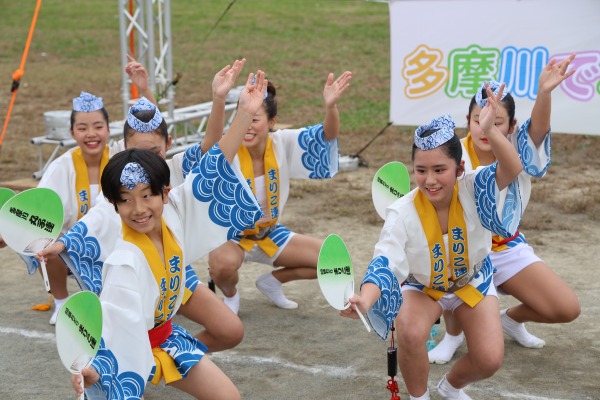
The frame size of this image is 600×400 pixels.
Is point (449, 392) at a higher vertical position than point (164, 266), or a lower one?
lower

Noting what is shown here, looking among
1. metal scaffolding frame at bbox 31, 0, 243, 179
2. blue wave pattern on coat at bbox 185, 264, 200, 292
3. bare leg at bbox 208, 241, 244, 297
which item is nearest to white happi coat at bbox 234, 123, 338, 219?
bare leg at bbox 208, 241, 244, 297

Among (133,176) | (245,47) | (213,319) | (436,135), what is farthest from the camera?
(245,47)

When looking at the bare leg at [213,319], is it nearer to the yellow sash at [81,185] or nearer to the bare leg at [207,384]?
the bare leg at [207,384]

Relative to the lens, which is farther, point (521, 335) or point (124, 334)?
point (521, 335)

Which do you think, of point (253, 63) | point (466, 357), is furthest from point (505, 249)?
point (253, 63)

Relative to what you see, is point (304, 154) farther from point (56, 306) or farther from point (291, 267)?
point (56, 306)

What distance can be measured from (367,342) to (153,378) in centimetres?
155

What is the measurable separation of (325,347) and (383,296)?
1.20 metres

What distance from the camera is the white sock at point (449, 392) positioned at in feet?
12.9

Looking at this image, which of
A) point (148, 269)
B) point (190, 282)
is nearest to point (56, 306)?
point (190, 282)

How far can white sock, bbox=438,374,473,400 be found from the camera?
12.9ft

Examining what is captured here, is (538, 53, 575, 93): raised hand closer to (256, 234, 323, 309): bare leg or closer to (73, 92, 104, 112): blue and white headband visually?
(256, 234, 323, 309): bare leg

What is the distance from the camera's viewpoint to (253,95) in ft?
12.2

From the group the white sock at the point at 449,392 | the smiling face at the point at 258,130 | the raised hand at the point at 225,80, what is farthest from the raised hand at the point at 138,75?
the white sock at the point at 449,392
